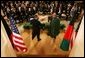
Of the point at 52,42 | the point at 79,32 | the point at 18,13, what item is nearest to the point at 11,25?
the point at 18,13

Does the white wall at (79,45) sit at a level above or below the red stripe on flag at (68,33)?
below

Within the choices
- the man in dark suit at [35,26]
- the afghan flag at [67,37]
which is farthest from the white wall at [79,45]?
the man in dark suit at [35,26]

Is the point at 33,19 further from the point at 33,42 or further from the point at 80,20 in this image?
the point at 80,20

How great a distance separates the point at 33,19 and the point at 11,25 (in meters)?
0.16

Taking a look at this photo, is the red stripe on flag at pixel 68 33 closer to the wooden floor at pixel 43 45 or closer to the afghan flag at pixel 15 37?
the wooden floor at pixel 43 45

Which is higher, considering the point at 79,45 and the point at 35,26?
the point at 35,26

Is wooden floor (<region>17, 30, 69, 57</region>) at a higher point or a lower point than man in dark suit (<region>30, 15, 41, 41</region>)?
lower

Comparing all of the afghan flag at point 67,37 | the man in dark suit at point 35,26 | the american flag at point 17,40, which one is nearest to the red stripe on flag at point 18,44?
the american flag at point 17,40

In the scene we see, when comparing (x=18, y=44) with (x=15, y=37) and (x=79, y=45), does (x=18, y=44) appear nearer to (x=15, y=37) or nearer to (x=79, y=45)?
(x=15, y=37)

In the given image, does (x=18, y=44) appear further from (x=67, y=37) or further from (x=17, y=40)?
(x=67, y=37)

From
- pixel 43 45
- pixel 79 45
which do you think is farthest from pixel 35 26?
pixel 79 45

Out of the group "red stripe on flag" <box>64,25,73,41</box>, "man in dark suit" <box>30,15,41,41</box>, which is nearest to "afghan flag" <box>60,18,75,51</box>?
"red stripe on flag" <box>64,25,73,41</box>

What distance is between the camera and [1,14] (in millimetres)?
2287

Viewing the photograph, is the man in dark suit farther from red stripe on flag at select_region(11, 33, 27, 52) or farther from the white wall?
the white wall
